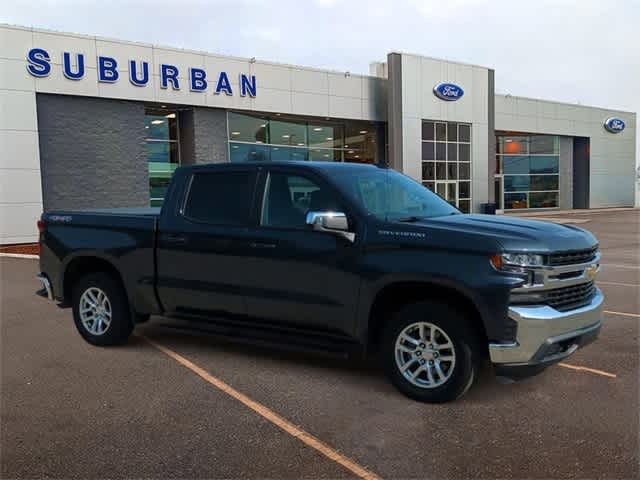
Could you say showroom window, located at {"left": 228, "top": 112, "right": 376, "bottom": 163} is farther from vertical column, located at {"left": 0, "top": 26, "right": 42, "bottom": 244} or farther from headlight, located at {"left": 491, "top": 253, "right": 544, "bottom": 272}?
headlight, located at {"left": 491, "top": 253, "right": 544, "bottom": 272}

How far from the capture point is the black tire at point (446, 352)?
421cm

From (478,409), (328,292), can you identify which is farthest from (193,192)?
(478,409)

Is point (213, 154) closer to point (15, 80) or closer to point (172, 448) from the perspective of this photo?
point (15, 80)

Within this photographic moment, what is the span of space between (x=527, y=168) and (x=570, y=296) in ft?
134

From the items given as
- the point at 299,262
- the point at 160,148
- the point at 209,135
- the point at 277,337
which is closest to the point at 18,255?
the point at 160,148

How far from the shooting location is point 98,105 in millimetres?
21797

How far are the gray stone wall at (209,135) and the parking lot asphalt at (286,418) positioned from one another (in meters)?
19.1

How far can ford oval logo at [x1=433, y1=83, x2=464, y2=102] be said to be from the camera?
31.2 meters

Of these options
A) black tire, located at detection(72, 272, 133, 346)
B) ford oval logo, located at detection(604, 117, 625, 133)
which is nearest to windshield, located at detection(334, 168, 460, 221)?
black tire, located at detection(72, 272, 133, 346)

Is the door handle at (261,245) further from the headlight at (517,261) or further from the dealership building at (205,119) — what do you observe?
the dealership building at (205,119)

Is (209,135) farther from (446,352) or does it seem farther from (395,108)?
(446,352)

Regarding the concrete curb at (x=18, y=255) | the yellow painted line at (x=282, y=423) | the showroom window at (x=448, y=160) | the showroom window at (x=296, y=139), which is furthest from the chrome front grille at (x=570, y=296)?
the showroom window at (x=448, y=160)

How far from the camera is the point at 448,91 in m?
31.7

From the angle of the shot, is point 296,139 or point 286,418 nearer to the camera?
point 286,418
